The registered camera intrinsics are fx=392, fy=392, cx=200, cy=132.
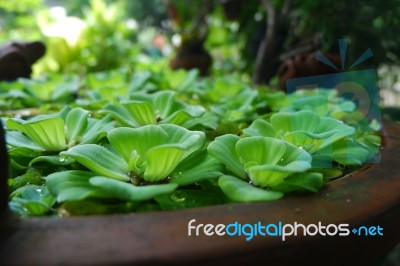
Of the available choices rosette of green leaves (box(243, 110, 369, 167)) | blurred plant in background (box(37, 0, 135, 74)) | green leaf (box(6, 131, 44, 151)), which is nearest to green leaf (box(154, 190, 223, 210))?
rosette of green leaves (box(243, 110, 369, 167))

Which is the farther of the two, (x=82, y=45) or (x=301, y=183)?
(x=82, y=45)

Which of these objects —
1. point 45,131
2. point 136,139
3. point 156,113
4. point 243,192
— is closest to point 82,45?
point 156,113

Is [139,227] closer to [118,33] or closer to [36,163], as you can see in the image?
[36,163]

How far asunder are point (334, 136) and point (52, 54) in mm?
1629

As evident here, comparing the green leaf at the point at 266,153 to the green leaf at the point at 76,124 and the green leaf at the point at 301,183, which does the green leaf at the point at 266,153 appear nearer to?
the green leaf at the point at 301,183

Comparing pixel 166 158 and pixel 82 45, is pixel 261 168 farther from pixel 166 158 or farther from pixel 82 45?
pixel 82 45

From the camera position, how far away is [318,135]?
1.52 ft

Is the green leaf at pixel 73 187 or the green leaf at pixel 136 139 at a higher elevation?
the green leaf at pixel 136 139

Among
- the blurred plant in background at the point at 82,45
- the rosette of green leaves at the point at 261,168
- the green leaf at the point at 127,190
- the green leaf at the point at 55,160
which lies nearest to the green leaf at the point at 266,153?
the rosette of green leaves at the point at 261,168

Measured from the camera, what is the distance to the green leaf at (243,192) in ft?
1.22

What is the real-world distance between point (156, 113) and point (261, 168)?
328 millimetres

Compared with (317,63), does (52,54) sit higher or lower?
higher

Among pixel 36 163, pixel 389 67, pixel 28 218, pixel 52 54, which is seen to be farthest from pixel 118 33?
pixel 28 218

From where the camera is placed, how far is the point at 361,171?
473 millimetres
